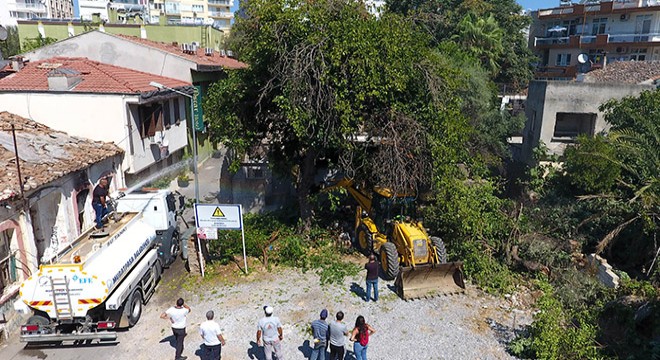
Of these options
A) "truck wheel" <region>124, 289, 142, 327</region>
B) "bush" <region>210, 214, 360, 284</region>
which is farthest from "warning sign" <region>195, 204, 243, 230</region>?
"truck wheel" <region>124, 289, 142, 327</region>

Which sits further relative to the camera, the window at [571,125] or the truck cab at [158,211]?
the window at [571,125]

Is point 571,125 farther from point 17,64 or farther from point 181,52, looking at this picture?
point 17,64

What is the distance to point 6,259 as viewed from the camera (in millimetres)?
11992

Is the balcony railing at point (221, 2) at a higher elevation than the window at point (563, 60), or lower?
higher

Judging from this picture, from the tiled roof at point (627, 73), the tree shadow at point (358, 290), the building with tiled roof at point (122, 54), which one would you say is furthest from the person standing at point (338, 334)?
the tiled roof at point (627, 73)

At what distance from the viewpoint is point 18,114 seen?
1772 cm

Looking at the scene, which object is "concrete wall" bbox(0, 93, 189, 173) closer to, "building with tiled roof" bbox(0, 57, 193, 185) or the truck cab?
"building with tiled roof" bbox(0, 57, 193, 185)

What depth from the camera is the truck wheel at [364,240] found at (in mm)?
14620

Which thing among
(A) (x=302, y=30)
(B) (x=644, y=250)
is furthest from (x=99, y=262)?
(B) (x=644, y=250)

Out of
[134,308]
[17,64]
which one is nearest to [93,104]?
[17,64]

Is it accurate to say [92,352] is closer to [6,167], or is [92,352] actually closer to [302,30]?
[6,167]

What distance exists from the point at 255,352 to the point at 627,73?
25.4 m

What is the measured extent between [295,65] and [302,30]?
123 centimetres

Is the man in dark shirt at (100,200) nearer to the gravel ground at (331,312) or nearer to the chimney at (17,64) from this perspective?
the gravel ground at (331,312)
